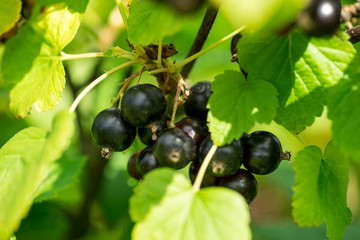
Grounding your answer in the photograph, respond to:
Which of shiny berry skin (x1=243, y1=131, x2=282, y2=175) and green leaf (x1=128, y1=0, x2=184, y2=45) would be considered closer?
green leaf (x1=128, y1=0, x2=184, y2=45)

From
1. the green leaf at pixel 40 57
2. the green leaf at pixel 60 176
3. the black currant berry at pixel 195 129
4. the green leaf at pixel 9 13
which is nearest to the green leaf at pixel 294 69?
the black currant berry at pixel 195 129

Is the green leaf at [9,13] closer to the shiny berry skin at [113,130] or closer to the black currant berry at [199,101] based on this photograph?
the shiny berry skin at [113,130]

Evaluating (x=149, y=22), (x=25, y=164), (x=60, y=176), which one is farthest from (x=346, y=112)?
(x=60, y=176)

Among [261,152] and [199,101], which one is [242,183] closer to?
[261,152]

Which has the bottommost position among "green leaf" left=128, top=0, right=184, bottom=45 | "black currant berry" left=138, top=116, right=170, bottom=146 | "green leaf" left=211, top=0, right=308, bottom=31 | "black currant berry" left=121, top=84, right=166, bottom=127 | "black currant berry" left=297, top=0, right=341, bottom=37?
"black currant berry" left=138, top=116, right=170, bottom=146

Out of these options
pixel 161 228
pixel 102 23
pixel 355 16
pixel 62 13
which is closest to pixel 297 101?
pixel 355 16

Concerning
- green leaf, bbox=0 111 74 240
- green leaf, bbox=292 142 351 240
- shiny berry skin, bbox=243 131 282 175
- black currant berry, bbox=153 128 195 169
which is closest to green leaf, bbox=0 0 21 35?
green leaf, bbox=0 111 74 240

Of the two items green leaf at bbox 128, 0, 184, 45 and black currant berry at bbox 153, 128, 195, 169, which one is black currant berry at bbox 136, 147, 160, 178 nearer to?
black currant berry at bbox 153, 128, 195, 169
